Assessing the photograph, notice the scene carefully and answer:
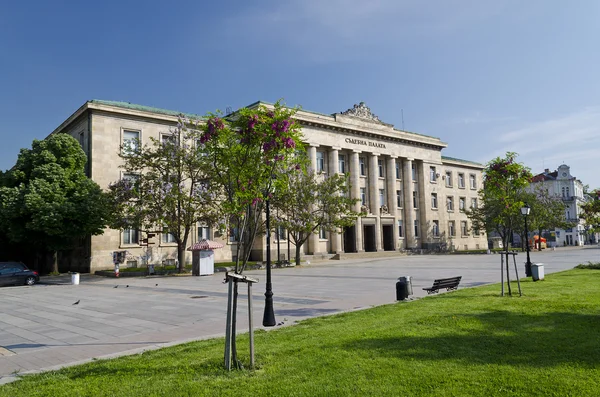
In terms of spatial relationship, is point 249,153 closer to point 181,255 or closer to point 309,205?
point 181,255

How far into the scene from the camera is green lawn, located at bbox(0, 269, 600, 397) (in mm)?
5504

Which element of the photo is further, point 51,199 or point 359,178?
point 359,178

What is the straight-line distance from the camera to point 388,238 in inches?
2359

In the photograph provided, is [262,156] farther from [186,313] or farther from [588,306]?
[588,306]

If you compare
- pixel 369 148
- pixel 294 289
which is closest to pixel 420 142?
pixel 369 148

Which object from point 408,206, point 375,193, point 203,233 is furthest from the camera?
point 408,206

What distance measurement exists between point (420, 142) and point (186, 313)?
55.6 metres

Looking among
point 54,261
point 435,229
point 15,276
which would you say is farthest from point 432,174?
point 15,276

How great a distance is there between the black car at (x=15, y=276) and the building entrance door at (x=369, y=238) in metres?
39.0

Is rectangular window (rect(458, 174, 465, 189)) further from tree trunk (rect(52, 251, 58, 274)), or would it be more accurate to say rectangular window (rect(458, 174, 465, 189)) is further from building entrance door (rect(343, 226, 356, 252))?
tree trunk (rect(52, 251, 58, 274))

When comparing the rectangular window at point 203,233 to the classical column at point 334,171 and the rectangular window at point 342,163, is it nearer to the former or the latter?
the classical column at point 334,171

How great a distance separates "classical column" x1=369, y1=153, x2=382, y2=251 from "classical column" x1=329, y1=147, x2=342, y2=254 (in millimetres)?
5844

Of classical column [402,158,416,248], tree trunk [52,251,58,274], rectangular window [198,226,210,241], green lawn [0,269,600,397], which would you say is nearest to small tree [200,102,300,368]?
green lawn [0,269,600,397]

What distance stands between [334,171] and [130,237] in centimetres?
2409
